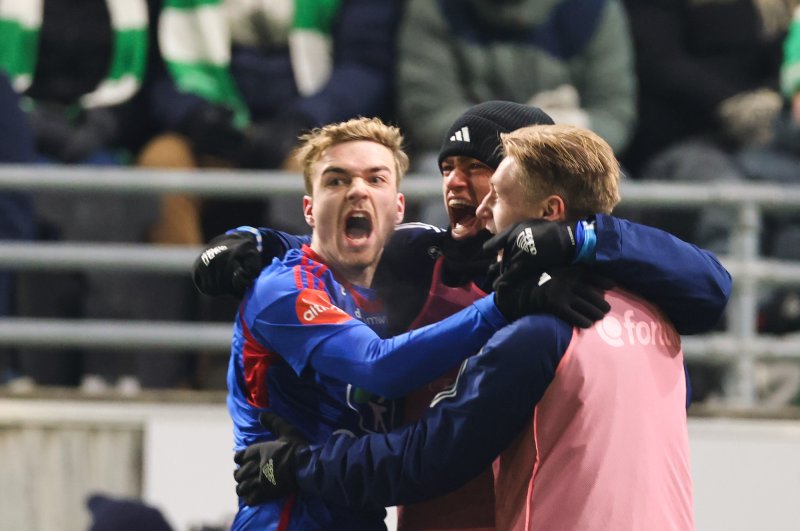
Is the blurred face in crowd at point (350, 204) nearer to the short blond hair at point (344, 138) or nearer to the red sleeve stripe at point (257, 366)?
the short blond hair at point (344, 138)

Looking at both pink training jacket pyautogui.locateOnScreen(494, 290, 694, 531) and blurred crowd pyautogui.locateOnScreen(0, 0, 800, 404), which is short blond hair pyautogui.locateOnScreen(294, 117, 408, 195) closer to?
pink training jacket pyautogui.locateOnScreen(494, 290, 694, 531)

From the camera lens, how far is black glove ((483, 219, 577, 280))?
11.1 ft

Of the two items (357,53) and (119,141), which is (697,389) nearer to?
(357,53)

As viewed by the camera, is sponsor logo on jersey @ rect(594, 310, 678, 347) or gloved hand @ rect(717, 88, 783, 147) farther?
gloved hand @ rect(717, 88, 783, 147)

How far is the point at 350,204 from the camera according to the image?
4117mm

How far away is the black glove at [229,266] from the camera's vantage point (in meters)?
4.08

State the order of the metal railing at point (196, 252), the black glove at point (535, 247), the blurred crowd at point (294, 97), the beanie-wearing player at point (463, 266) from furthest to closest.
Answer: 1. the blurred crowd at point (294, 97)
2. the metal railing at point (196, 252)
3. the beanie-wearing player at point (463, 266)
4. the black glove at point (535, 247)

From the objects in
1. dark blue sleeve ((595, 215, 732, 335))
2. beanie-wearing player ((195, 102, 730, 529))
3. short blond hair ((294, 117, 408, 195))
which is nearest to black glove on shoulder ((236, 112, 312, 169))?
beanie-wearing player ((195, 102, 730, 529))

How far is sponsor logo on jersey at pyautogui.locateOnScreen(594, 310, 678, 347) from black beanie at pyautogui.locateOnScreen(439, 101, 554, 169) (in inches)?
31.3

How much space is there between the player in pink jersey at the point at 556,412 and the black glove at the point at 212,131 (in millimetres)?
3251

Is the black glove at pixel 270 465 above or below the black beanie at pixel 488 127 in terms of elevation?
below

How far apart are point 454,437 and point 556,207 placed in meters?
0.54

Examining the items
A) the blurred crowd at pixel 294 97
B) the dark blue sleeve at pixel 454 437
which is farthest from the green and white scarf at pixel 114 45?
the dark blue sleeve at pixel 454 437

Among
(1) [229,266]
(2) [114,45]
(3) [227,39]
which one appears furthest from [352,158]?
(2) [114,45]
